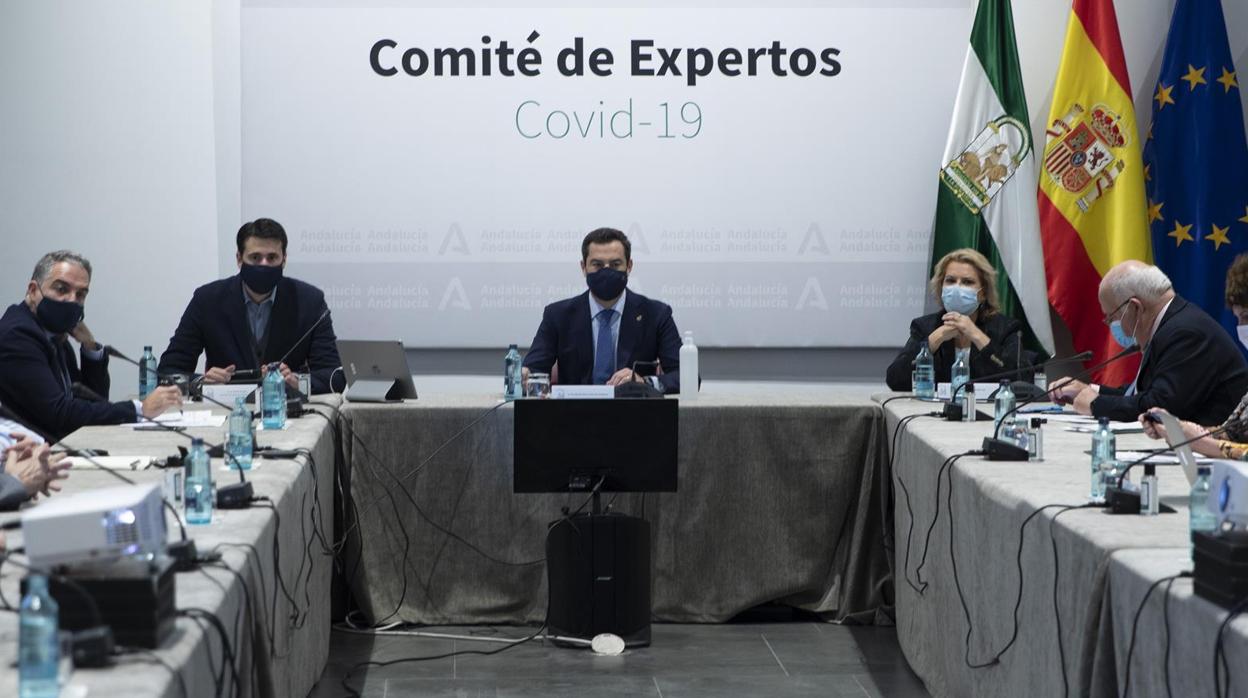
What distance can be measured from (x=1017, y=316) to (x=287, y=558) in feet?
12.5

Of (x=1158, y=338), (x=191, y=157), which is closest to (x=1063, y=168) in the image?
(x=1158, y=338)

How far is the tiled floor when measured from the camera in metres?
4.12

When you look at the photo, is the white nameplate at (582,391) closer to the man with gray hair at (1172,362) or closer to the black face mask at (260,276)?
the black face mask at (260,276)

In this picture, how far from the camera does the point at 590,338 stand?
5.39 metres

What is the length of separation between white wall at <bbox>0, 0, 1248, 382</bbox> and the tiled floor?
1.98 metres

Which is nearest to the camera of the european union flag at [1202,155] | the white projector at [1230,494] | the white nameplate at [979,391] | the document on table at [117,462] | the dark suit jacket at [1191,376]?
the white projector at [1230,494]

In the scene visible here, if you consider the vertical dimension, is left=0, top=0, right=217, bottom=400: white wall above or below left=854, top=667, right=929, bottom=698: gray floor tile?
above

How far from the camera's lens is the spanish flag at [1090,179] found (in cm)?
608

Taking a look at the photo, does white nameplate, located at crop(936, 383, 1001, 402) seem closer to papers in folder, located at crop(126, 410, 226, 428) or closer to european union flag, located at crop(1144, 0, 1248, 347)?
european union flag, located at crop(1144, 0, 1248, 347)

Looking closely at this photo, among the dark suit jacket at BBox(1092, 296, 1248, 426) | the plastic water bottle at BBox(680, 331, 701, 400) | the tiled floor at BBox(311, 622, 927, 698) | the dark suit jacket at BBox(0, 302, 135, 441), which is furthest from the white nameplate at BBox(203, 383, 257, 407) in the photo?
the dark suit jacket at BBox(1092, 296, 1248, 426)

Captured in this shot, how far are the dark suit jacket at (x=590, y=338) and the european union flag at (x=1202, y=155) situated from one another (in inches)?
89.4

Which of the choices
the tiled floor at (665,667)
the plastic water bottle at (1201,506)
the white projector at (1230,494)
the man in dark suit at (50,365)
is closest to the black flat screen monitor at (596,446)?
the tiled floor at (665,667)

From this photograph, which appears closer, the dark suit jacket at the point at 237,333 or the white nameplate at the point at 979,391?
the white nameplate at the point at 979,391

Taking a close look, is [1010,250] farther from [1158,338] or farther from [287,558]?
[287,558]
